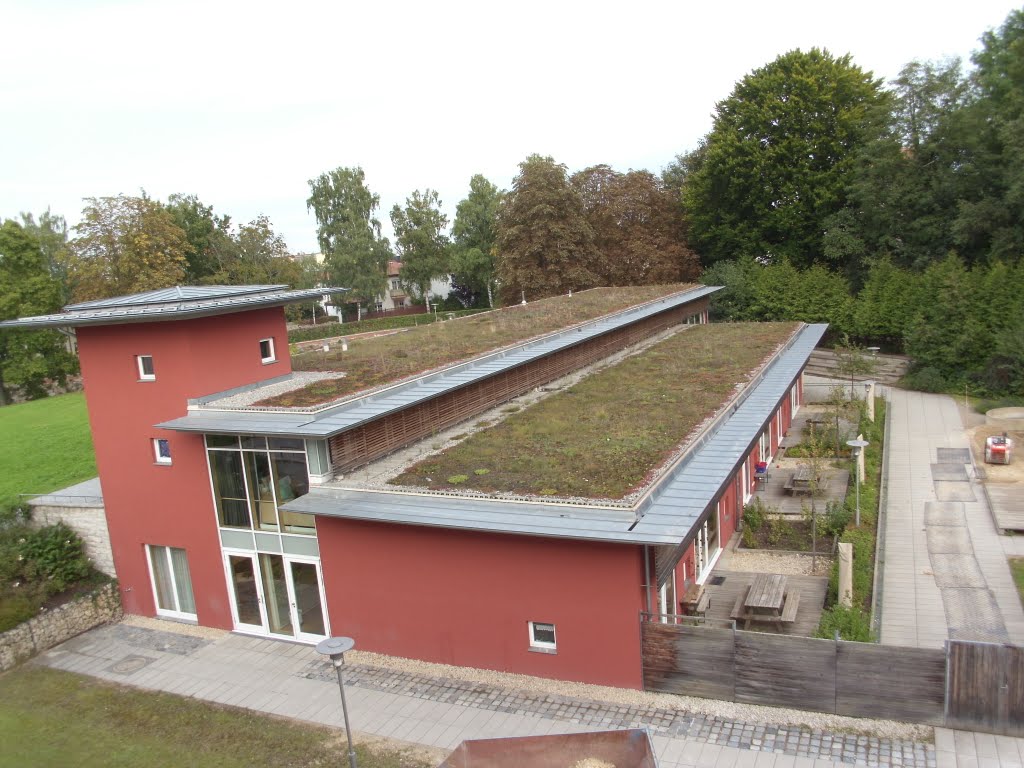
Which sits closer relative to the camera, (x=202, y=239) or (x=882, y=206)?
(x=882, y=206)

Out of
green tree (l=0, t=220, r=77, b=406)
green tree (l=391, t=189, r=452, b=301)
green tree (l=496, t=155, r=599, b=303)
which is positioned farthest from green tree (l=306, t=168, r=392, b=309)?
green tree (l=0, t=220, r=77, b=406)

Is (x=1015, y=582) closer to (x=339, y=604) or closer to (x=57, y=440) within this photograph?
(x=339, y=604)

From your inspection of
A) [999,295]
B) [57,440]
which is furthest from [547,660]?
[999,295]

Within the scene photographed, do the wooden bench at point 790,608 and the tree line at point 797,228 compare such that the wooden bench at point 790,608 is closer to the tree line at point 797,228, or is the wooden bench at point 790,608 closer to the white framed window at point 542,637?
the white framed window at point 542,637

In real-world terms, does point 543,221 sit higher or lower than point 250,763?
higher

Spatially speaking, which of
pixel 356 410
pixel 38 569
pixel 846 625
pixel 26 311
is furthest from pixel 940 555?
pixel 26 311

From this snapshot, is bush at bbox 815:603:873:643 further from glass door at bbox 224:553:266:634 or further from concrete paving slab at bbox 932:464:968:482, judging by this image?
concrete paving slab at bbox 932:464:968:482

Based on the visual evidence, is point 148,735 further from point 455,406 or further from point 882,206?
point 882,206
